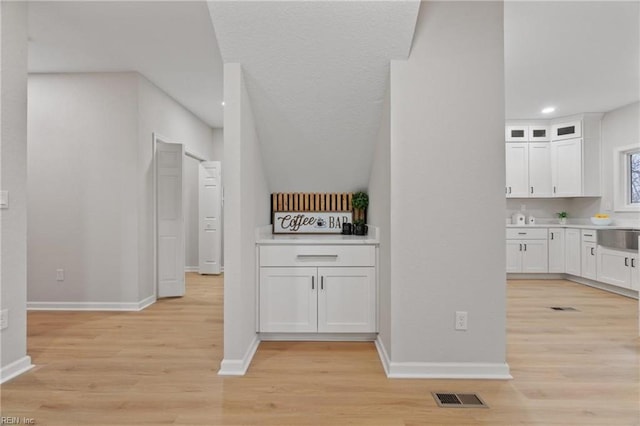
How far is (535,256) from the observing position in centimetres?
610

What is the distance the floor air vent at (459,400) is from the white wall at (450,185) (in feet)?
0.81

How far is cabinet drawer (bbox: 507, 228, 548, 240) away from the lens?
609 cm

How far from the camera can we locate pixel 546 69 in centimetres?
416

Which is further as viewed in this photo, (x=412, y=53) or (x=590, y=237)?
(x=590, y=237)

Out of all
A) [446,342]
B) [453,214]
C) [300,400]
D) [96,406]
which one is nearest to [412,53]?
A: [453,214]

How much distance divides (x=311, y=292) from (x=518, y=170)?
494cm

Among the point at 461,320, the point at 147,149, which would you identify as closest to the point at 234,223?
the point at 461,320

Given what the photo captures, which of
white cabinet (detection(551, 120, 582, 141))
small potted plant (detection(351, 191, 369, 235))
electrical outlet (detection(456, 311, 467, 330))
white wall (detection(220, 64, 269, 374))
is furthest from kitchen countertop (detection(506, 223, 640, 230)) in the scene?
white wall (detection(220, 64, 269, 374))

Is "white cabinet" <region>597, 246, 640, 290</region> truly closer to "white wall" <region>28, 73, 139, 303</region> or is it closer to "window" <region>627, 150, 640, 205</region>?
"window" <region>627, 150, 640, 205</region>

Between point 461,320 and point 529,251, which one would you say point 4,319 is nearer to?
point 461,320

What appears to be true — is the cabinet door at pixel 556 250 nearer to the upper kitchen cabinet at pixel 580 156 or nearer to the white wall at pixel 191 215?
the upper kitchen cabinet at pixel 580 156

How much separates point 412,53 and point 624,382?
2500 mm

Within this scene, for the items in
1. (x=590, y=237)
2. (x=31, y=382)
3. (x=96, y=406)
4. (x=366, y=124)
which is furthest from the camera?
(x=590, y=237)

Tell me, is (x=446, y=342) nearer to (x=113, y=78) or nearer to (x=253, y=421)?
(x=253, y=421)
